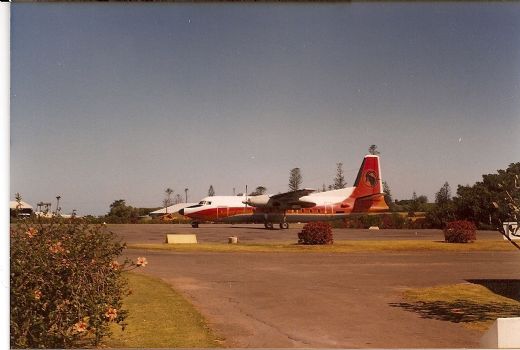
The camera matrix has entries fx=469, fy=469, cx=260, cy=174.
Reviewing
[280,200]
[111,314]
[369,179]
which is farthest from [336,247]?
[369,179]

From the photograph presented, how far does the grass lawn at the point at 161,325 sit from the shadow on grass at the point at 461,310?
186 inches

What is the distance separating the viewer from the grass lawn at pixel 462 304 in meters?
9.74

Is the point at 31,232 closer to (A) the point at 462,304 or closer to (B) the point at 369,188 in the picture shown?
(A) the point at 462,304

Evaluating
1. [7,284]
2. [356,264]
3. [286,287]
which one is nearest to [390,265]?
[356,264]

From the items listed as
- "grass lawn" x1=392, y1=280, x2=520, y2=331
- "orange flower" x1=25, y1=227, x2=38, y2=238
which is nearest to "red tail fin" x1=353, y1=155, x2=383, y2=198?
"grass lawn" x1=392, y1=280, x2=520, y2=331

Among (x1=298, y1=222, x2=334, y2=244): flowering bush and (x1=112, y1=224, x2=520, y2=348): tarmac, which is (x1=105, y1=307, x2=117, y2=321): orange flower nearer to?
(x1=112, y1=224, x2=520, y2=348): tarmac

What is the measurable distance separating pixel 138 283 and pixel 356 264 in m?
9.51

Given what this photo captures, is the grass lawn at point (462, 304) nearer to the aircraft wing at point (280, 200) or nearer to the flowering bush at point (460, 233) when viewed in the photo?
the flowering bush at point (460, 233)

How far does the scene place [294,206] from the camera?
47094mm

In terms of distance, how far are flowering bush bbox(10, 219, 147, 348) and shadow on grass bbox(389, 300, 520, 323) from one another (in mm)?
6656

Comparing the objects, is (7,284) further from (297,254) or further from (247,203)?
(247,203)

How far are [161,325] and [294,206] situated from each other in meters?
38.6

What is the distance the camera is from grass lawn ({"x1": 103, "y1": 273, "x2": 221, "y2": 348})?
771 cm

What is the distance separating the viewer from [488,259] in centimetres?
2211
